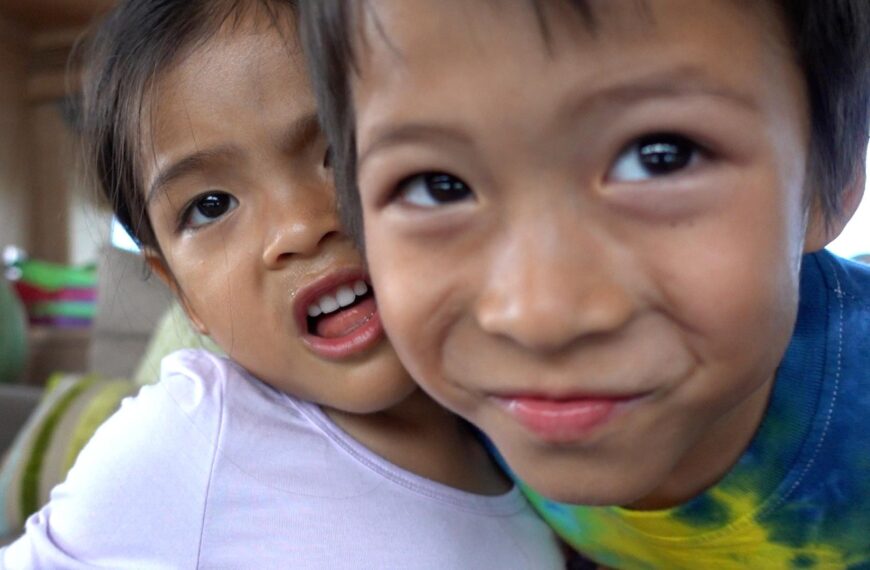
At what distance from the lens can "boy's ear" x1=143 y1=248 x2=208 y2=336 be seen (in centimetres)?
81

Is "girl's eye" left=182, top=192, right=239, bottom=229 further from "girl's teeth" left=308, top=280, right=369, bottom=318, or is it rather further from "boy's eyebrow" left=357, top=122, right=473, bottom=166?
"boy's eyebrow" left=357, top=122, right=473, bottom=166

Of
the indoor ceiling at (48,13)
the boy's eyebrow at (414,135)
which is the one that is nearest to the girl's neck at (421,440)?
the boy's eyebrow at (414,135)

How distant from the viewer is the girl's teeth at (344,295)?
669mm

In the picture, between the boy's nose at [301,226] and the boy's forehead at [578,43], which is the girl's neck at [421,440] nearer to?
the boy's nose at [301,226]

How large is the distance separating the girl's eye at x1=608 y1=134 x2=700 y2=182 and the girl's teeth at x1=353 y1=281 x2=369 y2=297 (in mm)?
293

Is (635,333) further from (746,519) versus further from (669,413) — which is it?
(746,519)

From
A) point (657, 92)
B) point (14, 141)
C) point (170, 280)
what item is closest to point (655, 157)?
point (657, 92)

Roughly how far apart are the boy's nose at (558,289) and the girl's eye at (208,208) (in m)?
0.34

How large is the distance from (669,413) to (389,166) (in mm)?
215

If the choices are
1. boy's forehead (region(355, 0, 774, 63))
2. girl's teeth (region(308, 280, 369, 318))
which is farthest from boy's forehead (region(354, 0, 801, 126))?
girl's teeth (region(308, 280, 369, 318))

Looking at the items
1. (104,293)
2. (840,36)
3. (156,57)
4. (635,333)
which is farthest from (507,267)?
(104,293)

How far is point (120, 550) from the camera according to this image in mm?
657

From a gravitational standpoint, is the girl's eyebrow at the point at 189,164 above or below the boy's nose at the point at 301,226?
above

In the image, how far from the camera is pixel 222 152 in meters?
0.65
